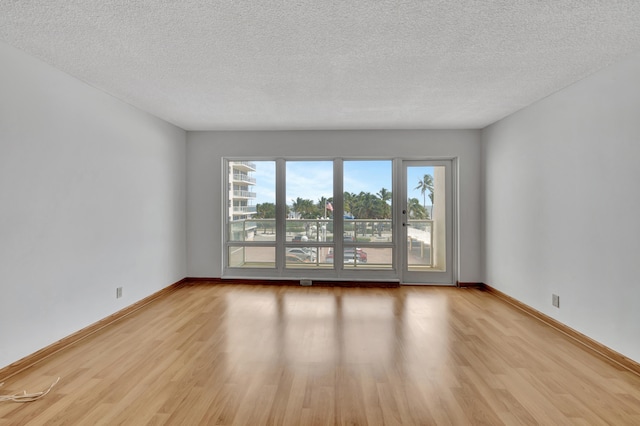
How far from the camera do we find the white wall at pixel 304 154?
5.11m

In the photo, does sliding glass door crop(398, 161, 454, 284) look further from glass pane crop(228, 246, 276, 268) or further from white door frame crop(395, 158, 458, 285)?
glass pane crop(228, 246, 276, 268)

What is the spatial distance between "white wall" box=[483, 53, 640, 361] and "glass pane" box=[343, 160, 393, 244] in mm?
1713

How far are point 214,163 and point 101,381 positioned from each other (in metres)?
3.63

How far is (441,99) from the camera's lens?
3672 mm

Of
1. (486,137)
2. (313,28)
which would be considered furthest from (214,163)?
(486,137)

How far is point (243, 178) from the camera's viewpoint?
5.47 m

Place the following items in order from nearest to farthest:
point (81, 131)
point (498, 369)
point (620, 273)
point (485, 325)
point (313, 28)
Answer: point (313, 28) → point (498, 369) → point (620, 273) → point (81, 131) → point (485, 325)

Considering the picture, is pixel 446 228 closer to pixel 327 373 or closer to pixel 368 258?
pixel 368 258

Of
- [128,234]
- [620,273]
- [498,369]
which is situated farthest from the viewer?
[128,234]

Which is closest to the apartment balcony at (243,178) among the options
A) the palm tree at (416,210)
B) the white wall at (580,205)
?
the palm tree at (416,210)

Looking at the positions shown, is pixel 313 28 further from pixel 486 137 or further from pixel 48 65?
pixel 486 137

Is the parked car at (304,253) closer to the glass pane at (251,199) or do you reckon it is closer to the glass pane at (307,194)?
the glass pane at (307,194)

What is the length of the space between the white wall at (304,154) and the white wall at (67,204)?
0.88m

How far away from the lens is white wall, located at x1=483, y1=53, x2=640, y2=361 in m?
2.60
